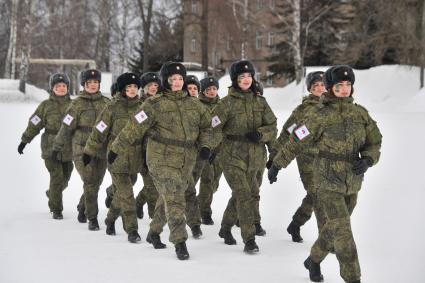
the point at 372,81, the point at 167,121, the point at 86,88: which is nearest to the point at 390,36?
the point at 372,81

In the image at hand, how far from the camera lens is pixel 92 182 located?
914cm

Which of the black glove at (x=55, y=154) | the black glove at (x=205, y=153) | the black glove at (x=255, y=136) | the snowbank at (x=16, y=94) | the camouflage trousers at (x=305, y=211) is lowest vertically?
the camouflage trousers at (x=305, y=211)

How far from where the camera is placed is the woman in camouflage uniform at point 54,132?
1009 centimetres

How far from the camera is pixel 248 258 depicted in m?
7.23

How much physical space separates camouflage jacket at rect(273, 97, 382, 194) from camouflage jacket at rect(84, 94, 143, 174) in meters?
2.69

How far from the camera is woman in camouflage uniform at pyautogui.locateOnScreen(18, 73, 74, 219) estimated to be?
33.1 ft

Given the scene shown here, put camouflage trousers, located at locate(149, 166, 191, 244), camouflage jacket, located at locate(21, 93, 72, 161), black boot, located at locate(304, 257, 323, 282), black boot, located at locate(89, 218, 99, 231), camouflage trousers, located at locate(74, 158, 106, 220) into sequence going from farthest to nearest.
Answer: camouflage jacket, located at locate(21, 93, 72, 161) → camouflage trousers, located at locate(74, 158, 106, 220) → black boot, located at locate(89, 218, 99, 231) → camouflage trousers, located at locate(149, 166, 191, 244) → black boot, located at locate(304, 257, 323, 282)

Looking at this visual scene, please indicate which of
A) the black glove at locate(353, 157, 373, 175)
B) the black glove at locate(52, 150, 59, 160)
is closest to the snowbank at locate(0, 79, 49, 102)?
the black glove at locate(52, 150, 59, 160)

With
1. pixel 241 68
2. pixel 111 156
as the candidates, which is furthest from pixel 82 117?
pixel 241 68

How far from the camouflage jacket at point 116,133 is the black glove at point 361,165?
2.99 m

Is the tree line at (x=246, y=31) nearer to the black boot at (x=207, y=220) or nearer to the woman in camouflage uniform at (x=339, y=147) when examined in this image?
the black boot at (x=207, y=220)

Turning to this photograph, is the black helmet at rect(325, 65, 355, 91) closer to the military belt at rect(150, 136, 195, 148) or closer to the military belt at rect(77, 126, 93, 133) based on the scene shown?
the military belt at rect(150, 136, 195, 148)

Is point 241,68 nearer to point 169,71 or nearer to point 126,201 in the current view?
point 169,71

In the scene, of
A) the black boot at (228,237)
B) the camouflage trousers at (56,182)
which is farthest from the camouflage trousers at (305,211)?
the camouflage trousers at (56,182)
